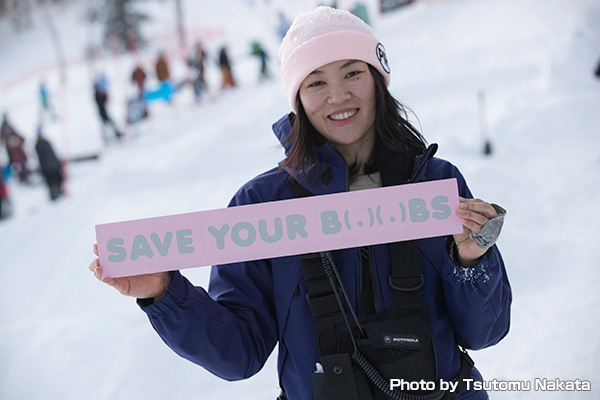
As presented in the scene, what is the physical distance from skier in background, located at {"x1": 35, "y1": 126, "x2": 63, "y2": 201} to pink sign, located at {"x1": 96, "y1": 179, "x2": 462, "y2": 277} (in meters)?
9.37

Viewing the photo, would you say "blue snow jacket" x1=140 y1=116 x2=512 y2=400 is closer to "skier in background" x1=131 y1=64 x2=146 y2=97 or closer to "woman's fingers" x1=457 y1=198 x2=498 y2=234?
"woman's fingers" x1=457 y1=198 x2=498 y2=234

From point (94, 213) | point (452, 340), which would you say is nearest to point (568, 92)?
point (452, 340)

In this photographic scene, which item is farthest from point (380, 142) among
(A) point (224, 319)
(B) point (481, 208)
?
(A) point (224, 319)

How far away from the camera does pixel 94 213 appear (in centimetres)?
810

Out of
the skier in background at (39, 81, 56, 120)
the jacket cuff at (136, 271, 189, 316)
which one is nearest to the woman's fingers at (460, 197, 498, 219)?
the jacket cuff at (136, 271, 189, 316)

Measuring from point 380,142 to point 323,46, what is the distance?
0.37 meters

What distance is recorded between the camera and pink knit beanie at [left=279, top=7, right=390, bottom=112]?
163 centimetres

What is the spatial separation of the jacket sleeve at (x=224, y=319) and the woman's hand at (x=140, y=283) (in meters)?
0.05

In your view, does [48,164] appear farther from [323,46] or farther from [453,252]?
[453,252]

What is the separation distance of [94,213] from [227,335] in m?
7.25

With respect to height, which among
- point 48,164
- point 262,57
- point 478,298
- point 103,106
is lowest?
point 478,298

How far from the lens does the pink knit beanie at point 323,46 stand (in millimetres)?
1631

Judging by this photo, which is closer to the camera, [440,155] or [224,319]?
[224,319]

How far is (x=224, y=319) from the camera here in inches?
61.1
